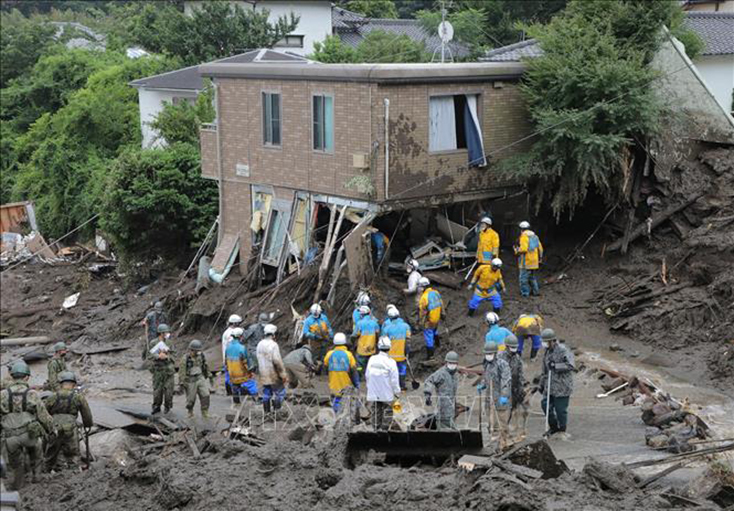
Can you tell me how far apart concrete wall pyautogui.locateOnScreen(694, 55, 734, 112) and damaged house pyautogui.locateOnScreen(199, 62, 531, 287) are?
7.40 metres

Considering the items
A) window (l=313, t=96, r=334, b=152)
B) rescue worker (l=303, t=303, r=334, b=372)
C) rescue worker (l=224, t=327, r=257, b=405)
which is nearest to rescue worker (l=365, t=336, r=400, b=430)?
rescue worker (l=224, t=327, r=257, b=405)

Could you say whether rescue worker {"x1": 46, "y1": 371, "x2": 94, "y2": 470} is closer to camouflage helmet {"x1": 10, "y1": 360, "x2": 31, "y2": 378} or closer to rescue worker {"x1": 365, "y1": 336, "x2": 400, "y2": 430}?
camouflage helmet {"x1": 10, "y1": 360, "x2": 31, "y2": 378}

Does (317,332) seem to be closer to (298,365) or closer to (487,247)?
(298,365)

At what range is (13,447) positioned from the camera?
14.4m

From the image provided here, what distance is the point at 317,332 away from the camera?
20234 millimetres

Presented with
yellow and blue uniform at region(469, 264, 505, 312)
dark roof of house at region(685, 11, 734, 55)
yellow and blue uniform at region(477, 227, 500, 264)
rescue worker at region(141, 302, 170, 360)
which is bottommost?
rescue worker at region(141, 302, 170, 360)

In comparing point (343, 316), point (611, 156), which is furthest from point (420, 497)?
point (611, 156)

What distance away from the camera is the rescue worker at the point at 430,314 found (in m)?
19.7

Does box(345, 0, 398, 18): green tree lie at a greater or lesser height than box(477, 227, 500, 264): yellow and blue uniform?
greater

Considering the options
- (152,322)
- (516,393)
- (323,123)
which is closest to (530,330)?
(516,393)

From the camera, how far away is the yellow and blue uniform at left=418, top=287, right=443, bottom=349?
1970 cm

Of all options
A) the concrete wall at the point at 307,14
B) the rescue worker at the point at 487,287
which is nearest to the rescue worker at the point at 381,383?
the rescue worker at the point at 487,287

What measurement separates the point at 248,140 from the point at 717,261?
1143 cm

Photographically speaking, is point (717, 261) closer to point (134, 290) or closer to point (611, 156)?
point (611, 156)
